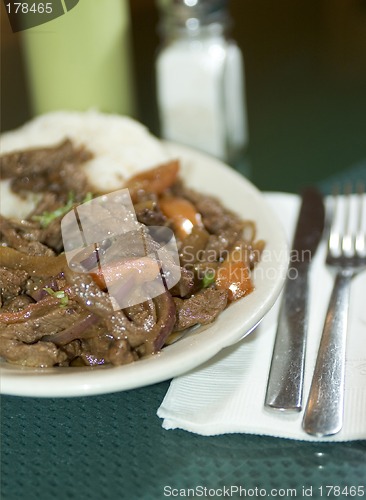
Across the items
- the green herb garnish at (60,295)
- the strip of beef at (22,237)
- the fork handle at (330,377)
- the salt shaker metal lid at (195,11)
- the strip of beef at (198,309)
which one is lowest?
the fork handle at (330,377)

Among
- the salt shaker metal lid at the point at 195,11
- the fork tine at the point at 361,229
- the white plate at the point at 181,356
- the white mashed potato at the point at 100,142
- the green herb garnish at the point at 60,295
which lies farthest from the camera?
the salt shaker metal lid at the point at 195,11

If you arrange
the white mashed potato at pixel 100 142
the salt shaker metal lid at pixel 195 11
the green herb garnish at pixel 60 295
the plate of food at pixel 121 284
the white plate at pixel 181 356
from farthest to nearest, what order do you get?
the salt shaker metal lid at pixel 195 11 < the white mashed potato at pixel 100 142 < the green herb garnish at pixel 60 295 < the plate of food at pixel 121 284 < the white plate at pixel 181 356

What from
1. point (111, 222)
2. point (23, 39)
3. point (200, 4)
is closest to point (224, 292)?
point (111, 222)

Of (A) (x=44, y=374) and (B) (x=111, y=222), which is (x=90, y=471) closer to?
(A) (x=44, y=374)

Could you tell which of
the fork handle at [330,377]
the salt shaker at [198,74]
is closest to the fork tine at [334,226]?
the fork handle at [330,377]

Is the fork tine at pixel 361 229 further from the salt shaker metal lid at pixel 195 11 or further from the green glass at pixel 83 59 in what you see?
the green glass at pixel 83 59

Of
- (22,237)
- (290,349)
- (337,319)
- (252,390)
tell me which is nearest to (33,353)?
(22,237)

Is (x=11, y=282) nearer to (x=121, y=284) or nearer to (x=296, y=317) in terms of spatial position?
(x=121, y=284)
